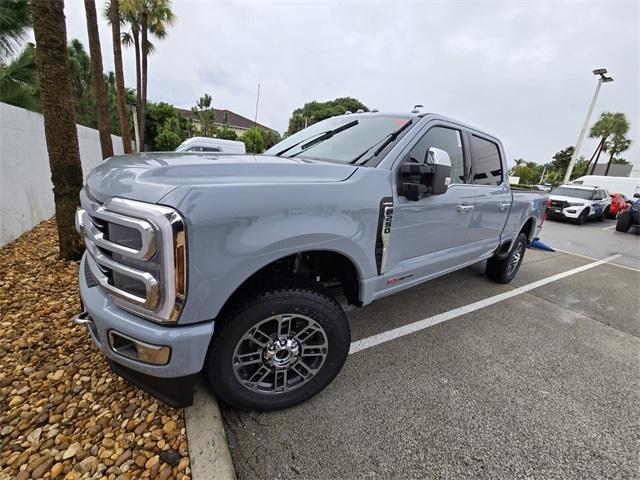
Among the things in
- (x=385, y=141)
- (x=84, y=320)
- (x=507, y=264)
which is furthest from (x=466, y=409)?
(x=507, y=264)

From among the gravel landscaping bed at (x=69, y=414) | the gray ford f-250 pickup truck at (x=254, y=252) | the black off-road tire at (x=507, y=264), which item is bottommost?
the gravel landscaping bed at (x=69, y=414)

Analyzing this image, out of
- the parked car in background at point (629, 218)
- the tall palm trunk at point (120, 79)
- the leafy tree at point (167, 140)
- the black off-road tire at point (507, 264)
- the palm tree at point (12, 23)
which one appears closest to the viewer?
the black off-road tire at point (507, 264)

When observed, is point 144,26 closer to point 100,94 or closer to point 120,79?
point 120,79

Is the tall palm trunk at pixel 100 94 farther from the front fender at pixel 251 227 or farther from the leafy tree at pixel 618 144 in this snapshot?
the leafy tree at pixel 618 144

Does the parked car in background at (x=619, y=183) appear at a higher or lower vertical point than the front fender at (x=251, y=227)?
higher

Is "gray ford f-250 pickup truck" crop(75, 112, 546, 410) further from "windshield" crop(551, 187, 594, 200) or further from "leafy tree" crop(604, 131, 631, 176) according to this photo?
"leafy tree" crop(604, 131, 631, 176)

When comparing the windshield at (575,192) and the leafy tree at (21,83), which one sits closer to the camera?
the leafy tree at (21,83)

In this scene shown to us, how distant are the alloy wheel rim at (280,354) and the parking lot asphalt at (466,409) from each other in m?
0.21

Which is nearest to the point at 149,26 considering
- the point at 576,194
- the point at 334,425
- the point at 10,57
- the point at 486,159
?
the point at 10,57

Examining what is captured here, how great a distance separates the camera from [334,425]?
1891 millimetres

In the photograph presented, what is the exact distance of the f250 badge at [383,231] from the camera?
80.9 inches

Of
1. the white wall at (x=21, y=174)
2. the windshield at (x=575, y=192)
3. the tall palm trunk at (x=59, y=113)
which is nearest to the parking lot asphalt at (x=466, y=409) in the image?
the tall palm trunk at (x=59, y=113)

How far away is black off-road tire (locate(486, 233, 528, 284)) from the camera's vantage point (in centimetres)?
437

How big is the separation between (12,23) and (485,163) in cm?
997
